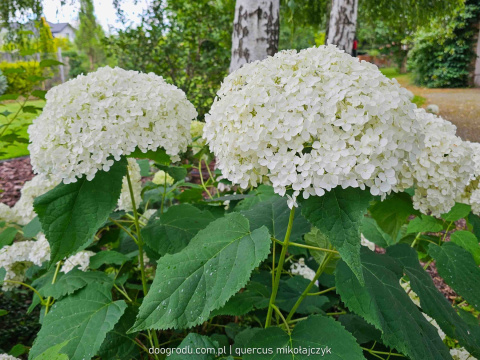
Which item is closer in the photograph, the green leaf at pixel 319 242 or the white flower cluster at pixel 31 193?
the green leaf at pixel 319 242

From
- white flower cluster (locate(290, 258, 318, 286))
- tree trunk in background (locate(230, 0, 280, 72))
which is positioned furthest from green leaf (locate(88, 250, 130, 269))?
tree trunk in background (locate(230, 0, 280, 72))

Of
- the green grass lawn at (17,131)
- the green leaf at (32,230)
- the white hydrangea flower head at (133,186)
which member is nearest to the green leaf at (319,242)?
the white hydrangea flower head at (133,186)

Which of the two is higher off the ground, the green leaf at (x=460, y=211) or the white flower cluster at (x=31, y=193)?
the green leaf at (x=460, y=211)

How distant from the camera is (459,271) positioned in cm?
136

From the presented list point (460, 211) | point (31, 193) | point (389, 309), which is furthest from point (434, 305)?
point (31, 193)

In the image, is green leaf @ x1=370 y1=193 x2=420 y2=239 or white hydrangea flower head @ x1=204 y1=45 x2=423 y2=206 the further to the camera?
green leaf @ x1=370 y1=193 x2=420 y2=239

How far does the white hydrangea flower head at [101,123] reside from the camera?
1250 millimetres

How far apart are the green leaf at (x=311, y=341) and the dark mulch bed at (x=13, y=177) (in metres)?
4.73

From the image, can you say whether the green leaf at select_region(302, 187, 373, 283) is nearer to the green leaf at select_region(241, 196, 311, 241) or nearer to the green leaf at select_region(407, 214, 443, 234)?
the green leaf at select_region(241, 196, 311, 241)

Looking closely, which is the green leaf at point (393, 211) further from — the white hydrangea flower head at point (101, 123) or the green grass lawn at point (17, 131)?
Answer: the green grass lawn at point (17, 131)

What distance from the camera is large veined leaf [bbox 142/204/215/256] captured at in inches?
57.5

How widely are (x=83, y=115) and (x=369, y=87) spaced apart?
3.17 ft

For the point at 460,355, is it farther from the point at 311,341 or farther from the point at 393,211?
the point at 311,341

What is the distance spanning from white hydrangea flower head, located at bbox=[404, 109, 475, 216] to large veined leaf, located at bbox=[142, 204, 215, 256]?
0.85 m
